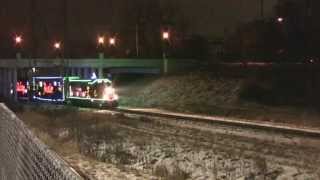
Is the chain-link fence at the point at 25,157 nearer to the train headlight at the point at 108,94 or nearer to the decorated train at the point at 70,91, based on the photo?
the train headlight at the point at 108,94

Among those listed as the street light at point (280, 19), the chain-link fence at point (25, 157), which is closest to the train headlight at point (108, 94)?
the street light at point (280, 19)

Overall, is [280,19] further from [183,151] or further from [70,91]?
[183,151]

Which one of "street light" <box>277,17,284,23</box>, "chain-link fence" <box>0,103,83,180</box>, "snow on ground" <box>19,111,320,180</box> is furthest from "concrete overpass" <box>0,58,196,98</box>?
"chain-link fence" <box>0,103,83,180</box>

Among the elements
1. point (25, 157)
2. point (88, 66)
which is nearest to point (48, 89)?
point (88, 66)

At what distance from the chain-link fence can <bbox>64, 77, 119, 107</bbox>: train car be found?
5218 cm

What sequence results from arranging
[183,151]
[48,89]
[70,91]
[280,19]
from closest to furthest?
[183,151] < [70,91] < [48,89] < [280,19]

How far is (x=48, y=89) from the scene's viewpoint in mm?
77438

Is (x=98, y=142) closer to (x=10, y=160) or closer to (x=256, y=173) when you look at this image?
(x=256, y=173)

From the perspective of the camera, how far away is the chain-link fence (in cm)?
582

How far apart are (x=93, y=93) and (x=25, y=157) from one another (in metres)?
57.9

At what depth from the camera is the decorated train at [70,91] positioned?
65062 mm

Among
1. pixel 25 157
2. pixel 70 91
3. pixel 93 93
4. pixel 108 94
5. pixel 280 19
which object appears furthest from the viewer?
pixel 280 19

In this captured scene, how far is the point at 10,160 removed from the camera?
9984 mm

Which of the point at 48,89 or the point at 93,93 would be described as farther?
the point at 48,89
